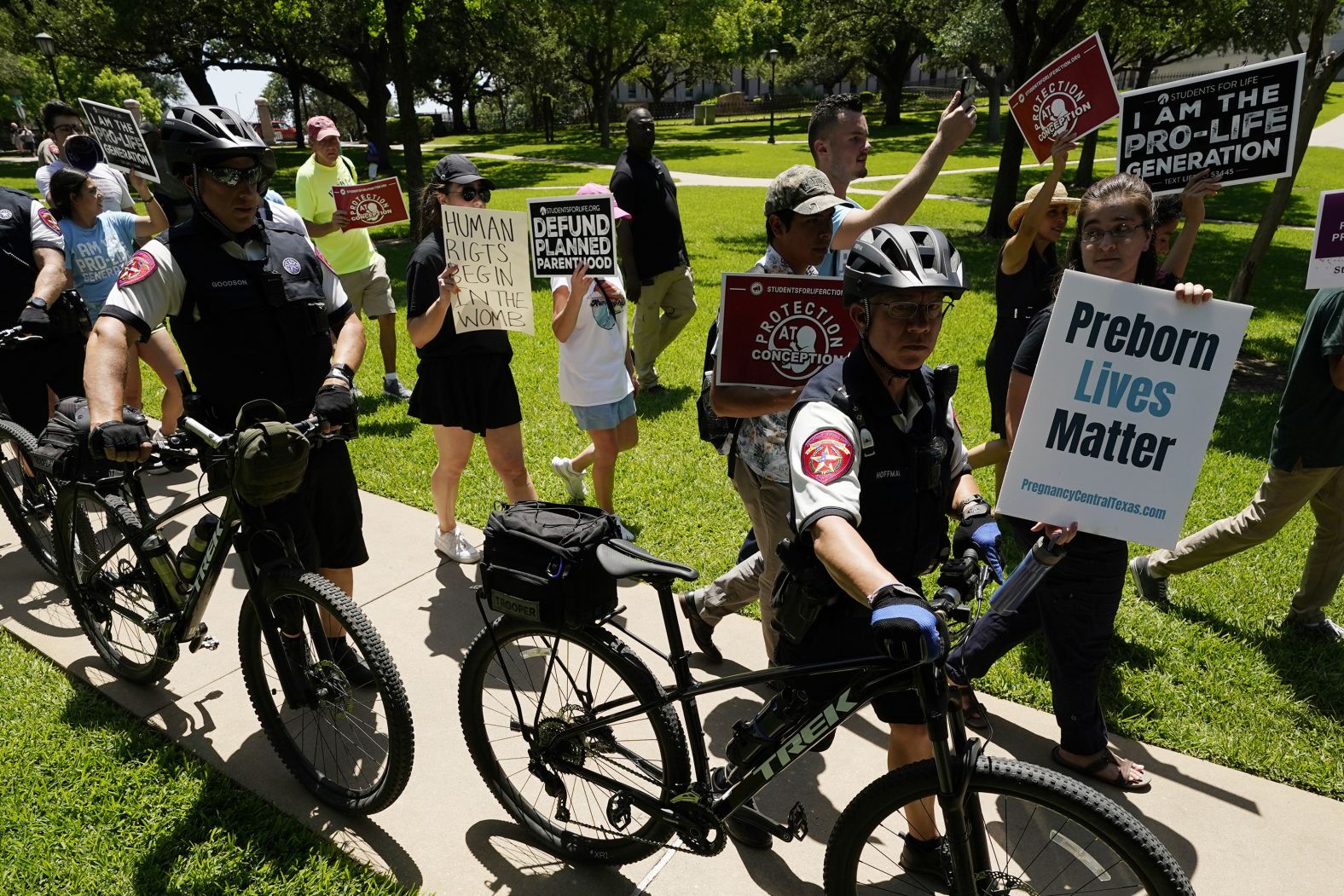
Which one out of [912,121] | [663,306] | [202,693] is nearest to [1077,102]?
[663,306]

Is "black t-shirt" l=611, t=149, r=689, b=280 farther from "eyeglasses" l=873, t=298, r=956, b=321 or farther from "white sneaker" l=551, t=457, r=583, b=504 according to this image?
"eyeglasses" l=873, t=298, r=956, b=321

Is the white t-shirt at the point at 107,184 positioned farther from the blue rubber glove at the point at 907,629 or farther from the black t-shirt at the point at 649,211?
the blue rubber glove at the point at 907,629

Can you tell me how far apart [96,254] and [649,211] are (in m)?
4.16

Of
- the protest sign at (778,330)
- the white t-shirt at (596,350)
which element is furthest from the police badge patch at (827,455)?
the white t-shirt at (596,350)

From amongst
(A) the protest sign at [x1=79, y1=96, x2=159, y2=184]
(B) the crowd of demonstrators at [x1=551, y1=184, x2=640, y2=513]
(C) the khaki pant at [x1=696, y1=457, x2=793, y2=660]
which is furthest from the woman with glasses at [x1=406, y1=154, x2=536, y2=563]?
(A) the protest sign at [x1=79, y1=96, x2=159, y2=184]

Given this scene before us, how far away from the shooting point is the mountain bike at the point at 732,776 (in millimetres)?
2205

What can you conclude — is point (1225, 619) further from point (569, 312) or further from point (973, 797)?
point (569, 312)

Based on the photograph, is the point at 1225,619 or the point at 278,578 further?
the point at 1225,619

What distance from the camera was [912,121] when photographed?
4681cm

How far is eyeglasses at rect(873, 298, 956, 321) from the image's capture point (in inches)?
94.1

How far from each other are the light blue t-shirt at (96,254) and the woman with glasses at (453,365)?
270cm

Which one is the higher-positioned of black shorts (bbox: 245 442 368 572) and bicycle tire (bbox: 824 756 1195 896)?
black shorts (bbox: 245 442 368 572)

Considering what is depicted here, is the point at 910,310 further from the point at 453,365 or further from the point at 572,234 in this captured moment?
the point at 453,365

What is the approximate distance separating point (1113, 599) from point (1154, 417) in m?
1.05
